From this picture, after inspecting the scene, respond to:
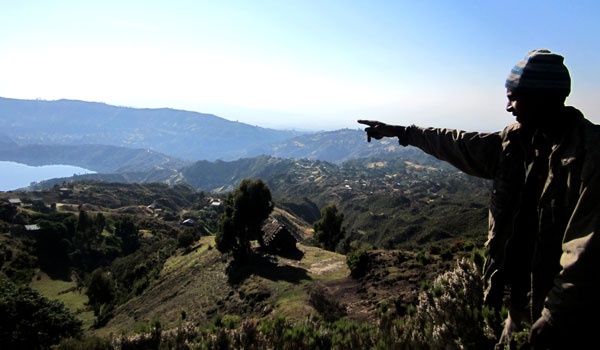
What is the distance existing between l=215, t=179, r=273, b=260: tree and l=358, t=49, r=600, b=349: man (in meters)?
27.7

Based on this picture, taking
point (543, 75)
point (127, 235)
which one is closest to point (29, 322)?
point (543, 75)

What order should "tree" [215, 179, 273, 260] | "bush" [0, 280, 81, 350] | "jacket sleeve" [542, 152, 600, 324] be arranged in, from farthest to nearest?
"tree" [215, 179, 273, 260], "bush" [0, 280, 81, 350], "jacket sleeve" [542, 152, 600, 324]

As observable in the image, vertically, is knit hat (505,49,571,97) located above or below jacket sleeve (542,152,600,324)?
above

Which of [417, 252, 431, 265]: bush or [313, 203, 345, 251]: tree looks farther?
[313, 203, 345, 251]: tree

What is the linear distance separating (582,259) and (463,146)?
3.99 feet

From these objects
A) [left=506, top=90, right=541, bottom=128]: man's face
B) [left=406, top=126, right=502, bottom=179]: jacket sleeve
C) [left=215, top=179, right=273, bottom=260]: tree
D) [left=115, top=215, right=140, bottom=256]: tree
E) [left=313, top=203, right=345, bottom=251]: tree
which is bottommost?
[left=115, top=215, right=140, bottom=256]: tree

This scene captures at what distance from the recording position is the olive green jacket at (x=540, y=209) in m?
1.72

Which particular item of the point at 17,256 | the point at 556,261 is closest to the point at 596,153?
the point at 556,261

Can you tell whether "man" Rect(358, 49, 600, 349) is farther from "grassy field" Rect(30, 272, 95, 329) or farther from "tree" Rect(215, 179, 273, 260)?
"grassy field" Rect(30, 272, 95, 329)

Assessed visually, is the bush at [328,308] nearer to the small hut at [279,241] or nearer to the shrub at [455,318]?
the shrub at [455,318]

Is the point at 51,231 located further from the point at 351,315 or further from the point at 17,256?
the point at 351,315

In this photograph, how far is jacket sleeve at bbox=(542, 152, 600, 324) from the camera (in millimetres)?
1673

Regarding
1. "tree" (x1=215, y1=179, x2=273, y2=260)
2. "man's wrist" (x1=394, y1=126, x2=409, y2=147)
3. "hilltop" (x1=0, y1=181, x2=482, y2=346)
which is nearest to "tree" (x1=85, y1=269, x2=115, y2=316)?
"hilltop" (x1=0, y1=181, x2=482, y2=346)

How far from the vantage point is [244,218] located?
29.9 meters
